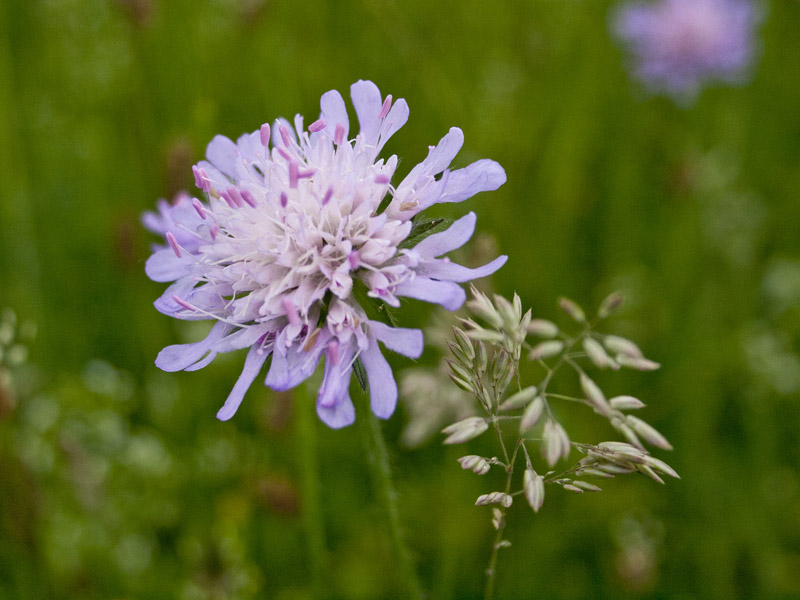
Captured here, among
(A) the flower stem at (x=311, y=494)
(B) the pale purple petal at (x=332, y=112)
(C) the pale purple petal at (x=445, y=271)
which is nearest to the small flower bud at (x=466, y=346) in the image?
(C) the pale purple petal at (x=445, y=271)

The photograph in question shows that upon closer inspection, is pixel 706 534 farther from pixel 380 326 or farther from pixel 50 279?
pixel 50 279

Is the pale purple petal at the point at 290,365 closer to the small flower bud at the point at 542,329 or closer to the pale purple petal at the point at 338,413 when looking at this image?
the pale purple petal at the point at 338,413

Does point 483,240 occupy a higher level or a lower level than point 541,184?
lower

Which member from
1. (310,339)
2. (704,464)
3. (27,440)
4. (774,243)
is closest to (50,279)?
(27,440)

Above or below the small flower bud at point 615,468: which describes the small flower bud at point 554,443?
above

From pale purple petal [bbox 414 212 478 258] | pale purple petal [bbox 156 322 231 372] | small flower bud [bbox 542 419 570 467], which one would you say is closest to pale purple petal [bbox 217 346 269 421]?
pale purple petal [bbox 156 322 231 372]

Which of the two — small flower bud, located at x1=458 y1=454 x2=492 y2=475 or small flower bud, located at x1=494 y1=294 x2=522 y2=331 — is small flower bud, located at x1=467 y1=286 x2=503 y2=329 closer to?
small flower bud, located at x1=494 y1=294 x2=522 y2=331

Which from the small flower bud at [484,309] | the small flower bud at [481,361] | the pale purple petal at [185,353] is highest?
the pale purple petal at [185,353]
